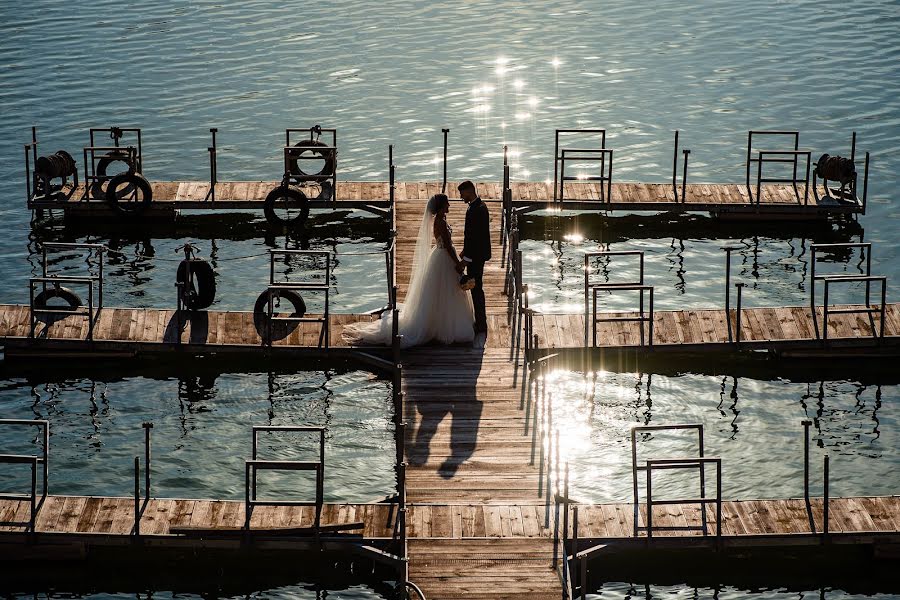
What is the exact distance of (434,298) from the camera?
27.2m

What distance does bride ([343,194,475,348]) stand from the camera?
2661cm

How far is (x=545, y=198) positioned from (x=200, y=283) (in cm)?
1051

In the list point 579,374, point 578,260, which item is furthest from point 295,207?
point 579,374

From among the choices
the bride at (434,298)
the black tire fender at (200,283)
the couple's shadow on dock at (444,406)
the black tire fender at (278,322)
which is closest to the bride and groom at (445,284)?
the bride at (434,298)

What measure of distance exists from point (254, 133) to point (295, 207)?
413 inches

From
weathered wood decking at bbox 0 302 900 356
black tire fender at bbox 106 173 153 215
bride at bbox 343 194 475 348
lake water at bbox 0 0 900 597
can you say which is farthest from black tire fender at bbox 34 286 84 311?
black tire fender at bbox 106 173 153 215

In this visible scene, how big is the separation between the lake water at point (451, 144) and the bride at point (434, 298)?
179 cm

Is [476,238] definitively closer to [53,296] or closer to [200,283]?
[200,283]

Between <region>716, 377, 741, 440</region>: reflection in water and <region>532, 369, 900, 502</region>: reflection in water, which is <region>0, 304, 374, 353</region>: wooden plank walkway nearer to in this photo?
<region>532, 369, 900, 502</region>: reflection in water

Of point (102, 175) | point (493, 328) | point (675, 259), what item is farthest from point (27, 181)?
point (675, 259)

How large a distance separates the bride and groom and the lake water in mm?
2019

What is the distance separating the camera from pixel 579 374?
97.8 feet

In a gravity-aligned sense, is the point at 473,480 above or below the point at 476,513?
above

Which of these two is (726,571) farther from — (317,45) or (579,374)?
(317,45)
